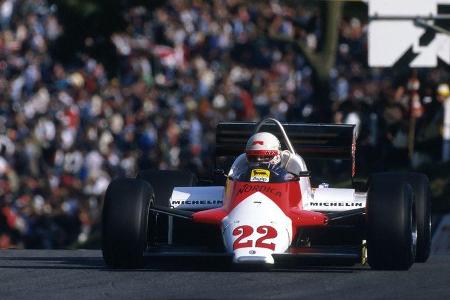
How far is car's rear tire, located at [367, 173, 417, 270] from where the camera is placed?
11.9 metres

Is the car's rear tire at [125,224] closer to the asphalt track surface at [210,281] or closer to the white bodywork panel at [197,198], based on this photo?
the asphalt track surface at [210,281]

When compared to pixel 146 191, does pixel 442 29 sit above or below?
above

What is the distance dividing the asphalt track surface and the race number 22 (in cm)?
22

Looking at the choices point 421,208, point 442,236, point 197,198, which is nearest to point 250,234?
point 197,198

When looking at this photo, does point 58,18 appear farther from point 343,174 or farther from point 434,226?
point 434,226

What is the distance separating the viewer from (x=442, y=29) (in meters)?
18.4

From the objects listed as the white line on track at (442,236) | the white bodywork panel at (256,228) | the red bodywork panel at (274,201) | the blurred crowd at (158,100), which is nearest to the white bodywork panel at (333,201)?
the red bodywork panel at (274,201)

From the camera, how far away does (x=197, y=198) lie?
43.8 feet

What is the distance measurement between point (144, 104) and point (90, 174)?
281 centimetres

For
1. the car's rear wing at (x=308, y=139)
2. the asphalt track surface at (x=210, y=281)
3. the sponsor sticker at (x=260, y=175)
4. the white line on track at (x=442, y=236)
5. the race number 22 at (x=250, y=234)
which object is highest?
the car's rear wing at (x=308, y=139)

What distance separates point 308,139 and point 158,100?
14.2m

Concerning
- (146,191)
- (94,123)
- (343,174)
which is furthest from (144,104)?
(146,191)

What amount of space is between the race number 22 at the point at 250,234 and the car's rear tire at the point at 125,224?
28.4 inches

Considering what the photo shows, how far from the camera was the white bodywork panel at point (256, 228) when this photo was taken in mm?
11891
